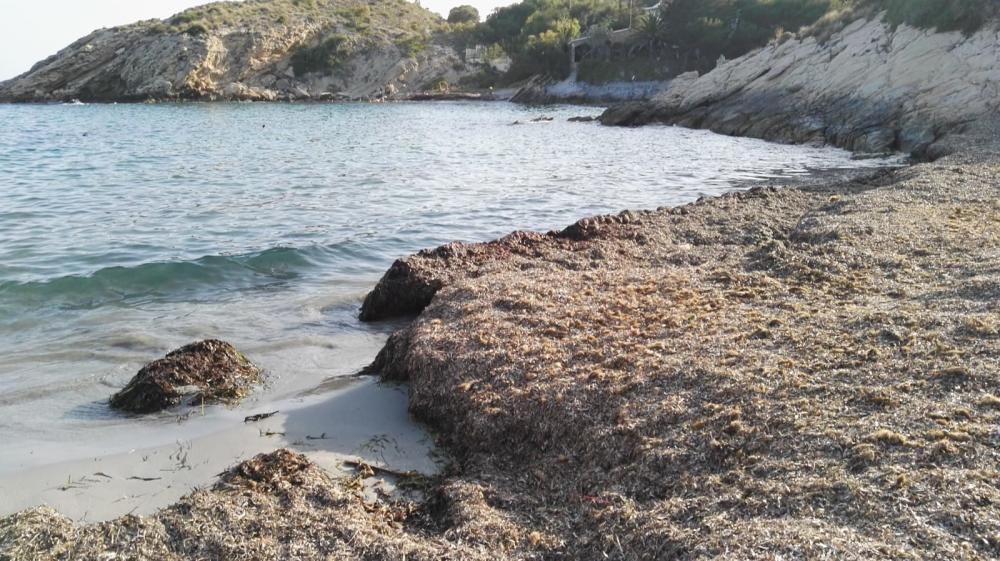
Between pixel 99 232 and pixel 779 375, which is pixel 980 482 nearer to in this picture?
pixel 779 375

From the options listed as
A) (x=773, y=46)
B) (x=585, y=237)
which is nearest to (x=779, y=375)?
(x=585, y=237)

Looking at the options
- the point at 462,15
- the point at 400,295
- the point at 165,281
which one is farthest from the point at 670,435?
the point at 462,15

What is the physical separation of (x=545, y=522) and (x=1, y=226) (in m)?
13.2

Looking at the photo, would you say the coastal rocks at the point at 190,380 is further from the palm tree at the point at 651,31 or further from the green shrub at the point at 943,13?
the palm tree at the point at 651,31

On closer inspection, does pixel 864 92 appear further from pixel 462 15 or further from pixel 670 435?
pixel 462 15

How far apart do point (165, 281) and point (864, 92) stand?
24.8m

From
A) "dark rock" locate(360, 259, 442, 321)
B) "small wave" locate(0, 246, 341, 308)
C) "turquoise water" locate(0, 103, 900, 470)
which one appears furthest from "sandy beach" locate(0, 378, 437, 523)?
"small wave" locate(0, 246, 341, 308)

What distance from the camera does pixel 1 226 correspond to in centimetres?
1295

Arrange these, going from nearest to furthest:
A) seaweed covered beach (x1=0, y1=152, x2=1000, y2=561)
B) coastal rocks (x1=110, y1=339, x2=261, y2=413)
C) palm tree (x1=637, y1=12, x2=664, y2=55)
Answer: seaweed covered beach (x1=0, y1=152, x2=1000, y2=561) → coastal rocks (x1=110, y1=339, x2=261, y2=413) → palm tree (x1=637, y1=12, x2=664, y2=55)

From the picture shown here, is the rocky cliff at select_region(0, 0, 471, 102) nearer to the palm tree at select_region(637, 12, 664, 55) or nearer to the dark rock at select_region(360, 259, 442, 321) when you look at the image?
the palm tree at select_region(637, 12, 664, 55)

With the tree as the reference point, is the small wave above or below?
below

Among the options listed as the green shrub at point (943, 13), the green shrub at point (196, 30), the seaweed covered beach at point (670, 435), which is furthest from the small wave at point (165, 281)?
the green shrub at point (196, 30)

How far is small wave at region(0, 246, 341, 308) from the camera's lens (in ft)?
29.3

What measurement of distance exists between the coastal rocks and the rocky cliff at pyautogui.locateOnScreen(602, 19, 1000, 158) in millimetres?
18376
